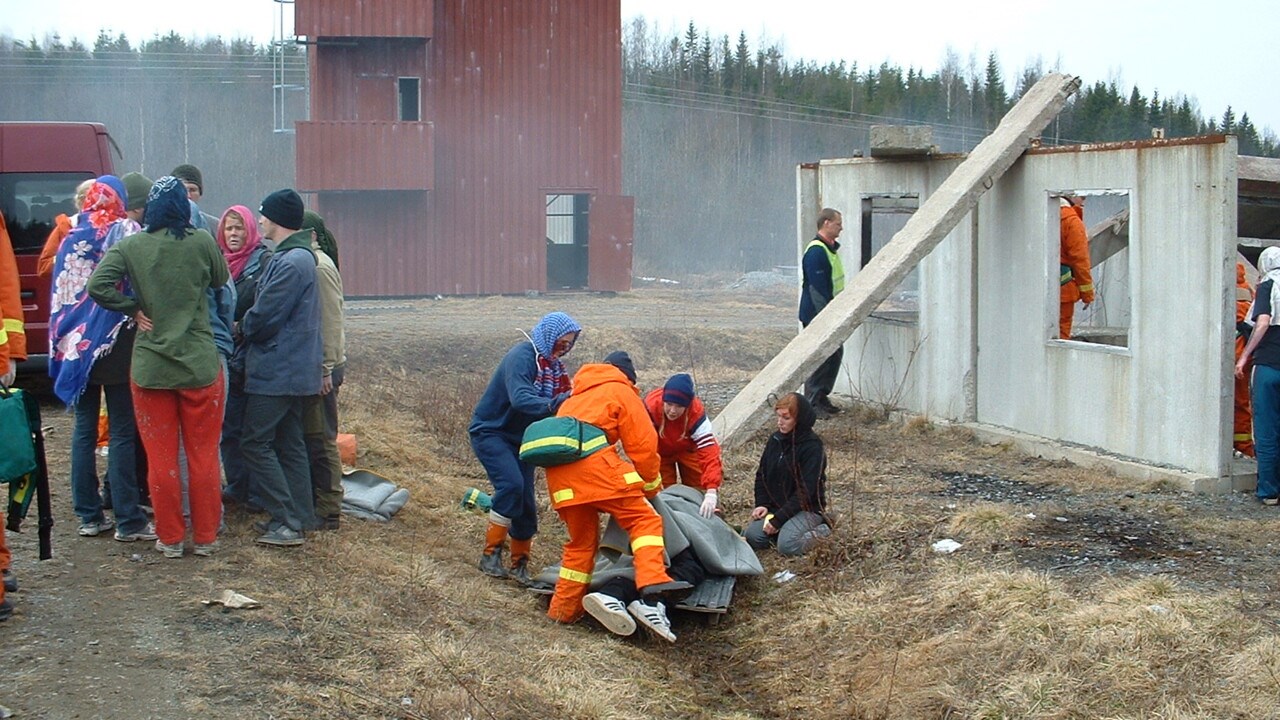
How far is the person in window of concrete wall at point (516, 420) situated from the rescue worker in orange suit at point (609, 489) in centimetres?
29

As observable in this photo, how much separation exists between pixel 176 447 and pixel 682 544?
8.52ft

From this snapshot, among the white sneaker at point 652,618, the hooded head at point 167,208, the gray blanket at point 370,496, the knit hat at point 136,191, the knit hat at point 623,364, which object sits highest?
the knit hat at point 136,191

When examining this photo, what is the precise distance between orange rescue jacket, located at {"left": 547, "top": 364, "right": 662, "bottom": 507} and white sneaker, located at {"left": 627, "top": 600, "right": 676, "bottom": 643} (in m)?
0.57

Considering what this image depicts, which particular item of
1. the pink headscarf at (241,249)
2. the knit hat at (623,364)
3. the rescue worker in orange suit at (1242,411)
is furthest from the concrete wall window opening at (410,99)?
the knit hat at (623,364)

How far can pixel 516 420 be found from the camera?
684 centimetres

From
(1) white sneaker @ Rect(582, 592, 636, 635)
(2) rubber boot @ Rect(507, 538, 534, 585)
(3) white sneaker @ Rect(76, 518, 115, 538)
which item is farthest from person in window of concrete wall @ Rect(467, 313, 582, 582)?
(3) white sneaker @ Rect(76, 518, 115, 538)

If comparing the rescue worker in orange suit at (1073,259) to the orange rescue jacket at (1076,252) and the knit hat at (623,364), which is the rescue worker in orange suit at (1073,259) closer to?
the orange rescue jacket at (1076,252)

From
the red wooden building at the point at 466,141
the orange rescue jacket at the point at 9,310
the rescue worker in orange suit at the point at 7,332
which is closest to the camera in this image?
the rescue worker in orange suit at the point at 7,332

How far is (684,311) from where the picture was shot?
23516 mm

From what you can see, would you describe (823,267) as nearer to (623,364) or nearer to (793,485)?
(793,485)

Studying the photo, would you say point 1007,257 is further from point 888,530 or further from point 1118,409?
point 888,530

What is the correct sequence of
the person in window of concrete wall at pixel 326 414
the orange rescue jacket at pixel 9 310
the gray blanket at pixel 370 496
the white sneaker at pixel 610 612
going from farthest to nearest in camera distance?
the gray blanket at pixel 370 496 → the person in window of concrete wall at pixel 326 414 → the white sneaker at pixel 610 612 → the orange rescue jacket at pixel 9 310

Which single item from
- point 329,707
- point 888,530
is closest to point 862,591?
point 888,530

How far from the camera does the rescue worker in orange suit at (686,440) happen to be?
22.7 ft
